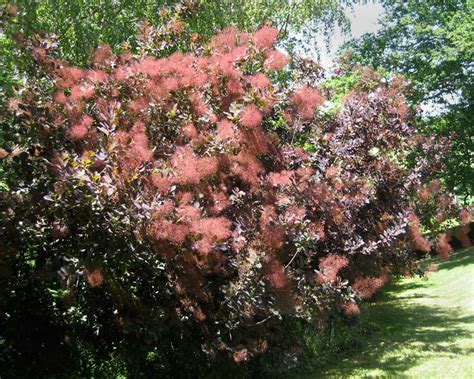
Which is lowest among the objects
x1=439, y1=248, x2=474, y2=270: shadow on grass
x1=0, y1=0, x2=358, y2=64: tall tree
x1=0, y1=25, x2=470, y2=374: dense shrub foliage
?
x1=439, y1=248, x2=474, y2=270: shadow on grass

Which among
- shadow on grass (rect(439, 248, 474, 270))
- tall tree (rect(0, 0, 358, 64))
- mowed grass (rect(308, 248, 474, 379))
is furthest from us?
shadow on grass (rect(439, 248, 474, 270))

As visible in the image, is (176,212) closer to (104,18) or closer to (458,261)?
(104,18)

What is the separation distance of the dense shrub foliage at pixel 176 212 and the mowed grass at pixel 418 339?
1.02 meters

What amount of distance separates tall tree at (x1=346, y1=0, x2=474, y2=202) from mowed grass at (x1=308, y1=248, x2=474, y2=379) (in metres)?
7.39

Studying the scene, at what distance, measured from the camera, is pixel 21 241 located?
4977 mm

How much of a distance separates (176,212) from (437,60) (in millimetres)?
16379

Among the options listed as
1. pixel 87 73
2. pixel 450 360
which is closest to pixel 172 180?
pixel 87 73

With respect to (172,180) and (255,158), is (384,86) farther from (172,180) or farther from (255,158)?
(172,180)

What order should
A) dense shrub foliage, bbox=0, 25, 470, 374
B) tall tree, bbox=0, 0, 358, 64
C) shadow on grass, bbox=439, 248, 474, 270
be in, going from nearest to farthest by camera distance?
1. dense shrub foliage, bbox=0, 25, 470, 374
2. tall tree, bbox=0, 0, 358, 64
3. shadow on grass, bbox=439, 248, 474, 270

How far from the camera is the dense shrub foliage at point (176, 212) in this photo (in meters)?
4.27

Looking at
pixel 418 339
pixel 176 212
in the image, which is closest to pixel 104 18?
pixel 176 212

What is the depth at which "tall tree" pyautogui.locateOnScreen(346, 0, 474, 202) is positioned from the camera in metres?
17.6

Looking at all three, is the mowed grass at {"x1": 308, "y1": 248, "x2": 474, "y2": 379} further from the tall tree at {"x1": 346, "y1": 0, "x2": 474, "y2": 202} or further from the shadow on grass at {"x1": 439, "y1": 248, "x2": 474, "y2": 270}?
the tall tree at {"x1": 346, "y1": 0, "x2": 474, "y2": 202}

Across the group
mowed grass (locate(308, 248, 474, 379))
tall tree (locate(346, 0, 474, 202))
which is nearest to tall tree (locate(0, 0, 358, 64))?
mowed grass (locate(308, 248, 474, 379))
